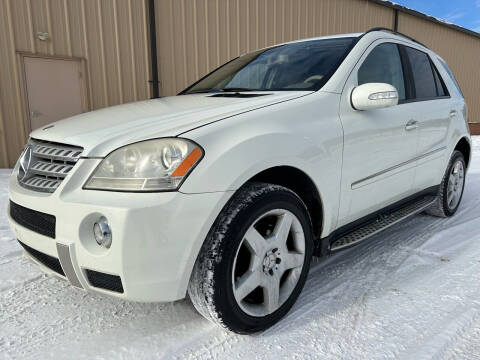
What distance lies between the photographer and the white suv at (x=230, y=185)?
1500 millimetres

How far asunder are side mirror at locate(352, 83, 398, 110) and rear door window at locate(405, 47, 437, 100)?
0.95 m

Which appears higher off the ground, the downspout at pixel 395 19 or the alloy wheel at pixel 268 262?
the downspout at pixel 395 19

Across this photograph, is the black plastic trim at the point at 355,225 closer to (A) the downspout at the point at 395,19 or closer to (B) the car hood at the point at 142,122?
(B) the car hood at the point at 142,122

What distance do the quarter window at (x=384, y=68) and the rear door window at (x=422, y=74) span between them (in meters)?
0.23

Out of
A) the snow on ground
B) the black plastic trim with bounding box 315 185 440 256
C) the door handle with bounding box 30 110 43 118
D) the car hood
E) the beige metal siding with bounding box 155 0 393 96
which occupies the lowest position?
the snow on ground

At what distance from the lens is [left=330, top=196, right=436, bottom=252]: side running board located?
7.48 ft

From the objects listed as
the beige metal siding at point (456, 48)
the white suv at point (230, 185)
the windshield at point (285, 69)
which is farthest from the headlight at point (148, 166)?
the beige metal siding at point (456, 48)

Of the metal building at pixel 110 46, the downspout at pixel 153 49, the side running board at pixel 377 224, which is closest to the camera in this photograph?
the side running board at pixel 377 224

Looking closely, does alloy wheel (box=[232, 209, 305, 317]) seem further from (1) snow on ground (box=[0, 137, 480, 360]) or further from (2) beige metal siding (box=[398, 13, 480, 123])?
(2) beige metal siding (box=[398, 13, 480, 123])

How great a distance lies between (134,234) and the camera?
1.44 m

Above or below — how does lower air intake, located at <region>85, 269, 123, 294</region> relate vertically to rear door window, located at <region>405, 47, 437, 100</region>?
below

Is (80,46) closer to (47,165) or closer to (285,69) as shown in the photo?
(285,69)

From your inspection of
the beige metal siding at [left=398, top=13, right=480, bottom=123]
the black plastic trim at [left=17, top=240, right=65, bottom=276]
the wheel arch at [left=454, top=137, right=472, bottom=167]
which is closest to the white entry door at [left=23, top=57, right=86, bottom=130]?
the black plastic trim at [left=17, top=240, right=65, bottom=276]

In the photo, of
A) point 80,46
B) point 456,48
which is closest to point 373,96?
point 80,46
